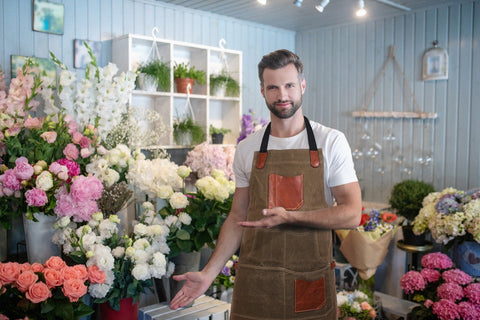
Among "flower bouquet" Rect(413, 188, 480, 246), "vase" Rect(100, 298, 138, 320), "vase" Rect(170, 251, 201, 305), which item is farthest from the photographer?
"flower bouquet" Rect(413, 188, 480, 246)

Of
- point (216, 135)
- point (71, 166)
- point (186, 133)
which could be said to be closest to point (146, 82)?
point (186, 133)

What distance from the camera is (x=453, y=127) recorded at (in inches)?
162

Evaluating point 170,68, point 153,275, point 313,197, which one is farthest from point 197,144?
→ point 313,197

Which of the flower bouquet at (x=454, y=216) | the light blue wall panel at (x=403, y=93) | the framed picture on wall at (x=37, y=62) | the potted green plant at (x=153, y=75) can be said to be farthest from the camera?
the light blue wall panel at (x=403, y=93)

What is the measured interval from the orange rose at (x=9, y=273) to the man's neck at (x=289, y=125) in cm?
102

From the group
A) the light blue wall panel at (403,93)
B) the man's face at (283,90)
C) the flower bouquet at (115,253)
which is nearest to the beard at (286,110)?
the man's face at (283,90)

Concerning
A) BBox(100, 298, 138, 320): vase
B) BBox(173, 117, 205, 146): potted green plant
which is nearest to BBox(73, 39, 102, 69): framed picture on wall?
BBox(173, 117, 205, 146): potted green plant

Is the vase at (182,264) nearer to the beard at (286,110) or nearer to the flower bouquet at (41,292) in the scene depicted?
the flower bouquet at (41,292)

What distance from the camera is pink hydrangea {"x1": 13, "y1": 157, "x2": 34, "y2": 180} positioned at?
199cm

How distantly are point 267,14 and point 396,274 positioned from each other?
2510 millimetres

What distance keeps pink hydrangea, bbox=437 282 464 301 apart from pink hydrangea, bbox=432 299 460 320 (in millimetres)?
36

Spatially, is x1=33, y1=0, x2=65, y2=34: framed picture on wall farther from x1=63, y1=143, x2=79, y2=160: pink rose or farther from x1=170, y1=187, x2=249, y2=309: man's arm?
x1=170, y1=187, x2=249, y2=309: man's arm

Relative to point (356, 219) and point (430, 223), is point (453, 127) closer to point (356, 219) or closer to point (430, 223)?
point (430, 223)

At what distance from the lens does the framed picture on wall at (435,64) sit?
161 inches
